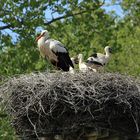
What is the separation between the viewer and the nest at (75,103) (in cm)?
1226

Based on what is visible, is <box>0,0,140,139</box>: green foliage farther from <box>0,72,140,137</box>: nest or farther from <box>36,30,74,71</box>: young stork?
<box>0,72,140,137</box>: nest

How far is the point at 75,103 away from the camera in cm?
1218

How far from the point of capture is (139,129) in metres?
12.7

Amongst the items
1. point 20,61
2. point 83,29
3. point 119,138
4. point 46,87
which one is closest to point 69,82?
point 46,87

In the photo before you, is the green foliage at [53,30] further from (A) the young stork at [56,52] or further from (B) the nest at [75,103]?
(B) the nest at [75,103]

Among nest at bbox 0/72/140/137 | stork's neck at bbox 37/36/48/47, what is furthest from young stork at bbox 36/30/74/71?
nest at bbox 0/72/140/137

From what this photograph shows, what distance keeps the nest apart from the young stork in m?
2.47

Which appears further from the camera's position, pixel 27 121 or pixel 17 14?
pixel 17 14

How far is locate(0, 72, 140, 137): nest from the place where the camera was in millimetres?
12258

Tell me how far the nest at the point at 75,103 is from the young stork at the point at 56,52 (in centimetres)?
247

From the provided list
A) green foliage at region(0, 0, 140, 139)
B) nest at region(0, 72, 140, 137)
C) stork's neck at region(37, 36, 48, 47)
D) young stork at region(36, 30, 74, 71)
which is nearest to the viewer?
nest at region(0, 72, 140, 137)

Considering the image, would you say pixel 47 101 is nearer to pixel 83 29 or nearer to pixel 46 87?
pixel 46 87

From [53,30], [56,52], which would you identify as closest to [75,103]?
[56,52]

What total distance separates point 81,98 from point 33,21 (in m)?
8.79
